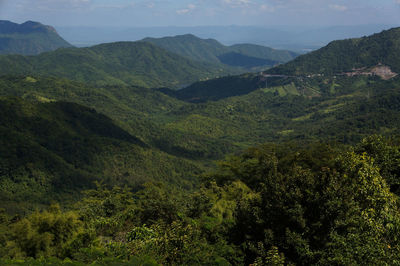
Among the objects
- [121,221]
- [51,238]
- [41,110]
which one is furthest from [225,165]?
[41,110]

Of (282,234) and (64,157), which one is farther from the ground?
(282,234)

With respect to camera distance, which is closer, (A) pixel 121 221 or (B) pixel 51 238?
(B) pixel 51 238

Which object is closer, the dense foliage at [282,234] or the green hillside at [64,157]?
the dense foliage at [282,234]

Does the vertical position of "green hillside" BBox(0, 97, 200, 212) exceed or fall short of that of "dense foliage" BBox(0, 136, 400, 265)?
it falls short

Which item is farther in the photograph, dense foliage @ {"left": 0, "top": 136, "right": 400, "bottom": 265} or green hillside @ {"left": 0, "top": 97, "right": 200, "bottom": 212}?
green hillside @ {"left": 0, "top": 97, "right": 200, "bottom": 212}

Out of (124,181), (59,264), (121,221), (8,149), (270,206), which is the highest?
(270,206)

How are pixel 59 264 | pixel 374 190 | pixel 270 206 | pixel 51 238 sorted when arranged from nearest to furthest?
pixel 59 264, pixel 270 206, pixel 374 190, pixel 51 238

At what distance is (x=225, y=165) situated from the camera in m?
59.6

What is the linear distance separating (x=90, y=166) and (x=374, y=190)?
5103 inches

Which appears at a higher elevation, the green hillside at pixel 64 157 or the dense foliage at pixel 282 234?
the dense foliage at pixel 282 234

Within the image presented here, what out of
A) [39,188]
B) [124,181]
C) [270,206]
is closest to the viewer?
[270,206]

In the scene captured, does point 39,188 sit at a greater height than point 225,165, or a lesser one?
lesser

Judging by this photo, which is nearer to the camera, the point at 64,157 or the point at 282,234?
the point at 282,234

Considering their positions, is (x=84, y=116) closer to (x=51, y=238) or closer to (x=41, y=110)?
(x=41, y=110)
